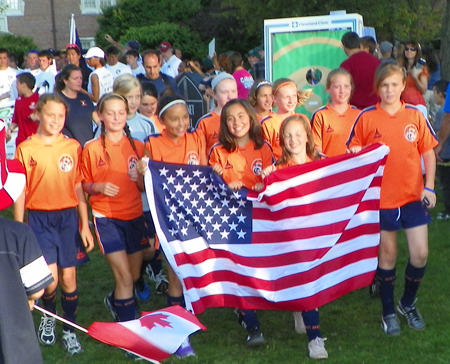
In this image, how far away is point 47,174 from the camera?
18.0 ft

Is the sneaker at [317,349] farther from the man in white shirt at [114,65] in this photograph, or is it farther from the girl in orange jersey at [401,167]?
the man in white shirt at [114,65]

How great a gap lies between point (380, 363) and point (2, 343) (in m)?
2.82

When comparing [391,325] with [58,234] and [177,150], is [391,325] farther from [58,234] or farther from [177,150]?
[58,234]

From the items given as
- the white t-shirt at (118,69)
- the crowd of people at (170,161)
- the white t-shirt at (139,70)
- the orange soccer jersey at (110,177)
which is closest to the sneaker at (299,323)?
the crowd of people at (170,161)

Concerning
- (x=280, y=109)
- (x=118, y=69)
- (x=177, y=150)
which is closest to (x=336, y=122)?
(x=280, y=109)

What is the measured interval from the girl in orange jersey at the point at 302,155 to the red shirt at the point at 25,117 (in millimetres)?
5525

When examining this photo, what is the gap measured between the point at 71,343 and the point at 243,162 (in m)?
1.95

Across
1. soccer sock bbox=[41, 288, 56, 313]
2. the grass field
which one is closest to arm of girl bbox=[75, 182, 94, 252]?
soccer sock bbox=[41, 288, 56, 313]

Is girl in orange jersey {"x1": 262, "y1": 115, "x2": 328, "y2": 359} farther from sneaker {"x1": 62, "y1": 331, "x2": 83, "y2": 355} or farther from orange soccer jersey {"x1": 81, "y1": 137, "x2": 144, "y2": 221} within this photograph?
sneaker {"x1": 62, "y1": 331, "x2": 83, "y2": 355}

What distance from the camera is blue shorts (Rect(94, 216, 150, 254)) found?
5.55m

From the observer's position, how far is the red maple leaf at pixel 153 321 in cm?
451

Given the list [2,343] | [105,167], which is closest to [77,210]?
[105,167]

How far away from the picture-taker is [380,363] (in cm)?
515

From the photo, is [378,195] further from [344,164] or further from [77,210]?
[77,210]
